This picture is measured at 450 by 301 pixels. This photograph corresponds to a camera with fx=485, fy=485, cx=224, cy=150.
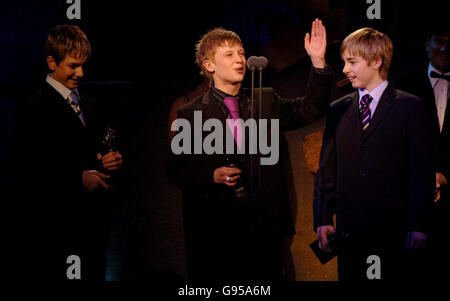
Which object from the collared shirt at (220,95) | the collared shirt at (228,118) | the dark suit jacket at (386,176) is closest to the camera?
the dark suit jacket at (386,176)

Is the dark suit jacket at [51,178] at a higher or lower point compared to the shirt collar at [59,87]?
lower

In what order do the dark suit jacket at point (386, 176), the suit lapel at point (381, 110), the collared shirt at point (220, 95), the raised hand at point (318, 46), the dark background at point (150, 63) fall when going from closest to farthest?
the dark suit jacket at point (386, 176) < the suit lapel at point (381, 110) < the raised hand at point (318, 46) < the collared shirt at point (220, 95) < the dark background at point (150, 63)

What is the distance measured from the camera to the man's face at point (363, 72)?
285cm

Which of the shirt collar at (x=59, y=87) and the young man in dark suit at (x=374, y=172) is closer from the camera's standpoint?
the young man in dark suit at (x=374, y=172)

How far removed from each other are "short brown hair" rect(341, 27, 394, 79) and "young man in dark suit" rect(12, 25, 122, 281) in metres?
1.65

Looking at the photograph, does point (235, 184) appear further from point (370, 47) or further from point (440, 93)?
point (440, 93)

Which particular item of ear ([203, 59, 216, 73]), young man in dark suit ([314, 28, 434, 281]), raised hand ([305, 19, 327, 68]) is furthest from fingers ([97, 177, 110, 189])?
raised hand ([305, 19, 327, 68])

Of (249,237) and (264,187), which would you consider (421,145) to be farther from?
(249,237)

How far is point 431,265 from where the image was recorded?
10.2 ft

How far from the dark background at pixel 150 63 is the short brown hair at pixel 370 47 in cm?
70

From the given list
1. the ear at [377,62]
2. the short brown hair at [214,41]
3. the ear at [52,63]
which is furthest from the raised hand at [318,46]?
the ear at [52,63]

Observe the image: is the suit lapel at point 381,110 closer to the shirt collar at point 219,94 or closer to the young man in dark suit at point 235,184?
the young man in dark suit at point 235,184

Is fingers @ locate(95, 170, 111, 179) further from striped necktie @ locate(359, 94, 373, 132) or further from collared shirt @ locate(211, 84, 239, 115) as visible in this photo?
striped necktie @ locate(359, 94, 373, 132)

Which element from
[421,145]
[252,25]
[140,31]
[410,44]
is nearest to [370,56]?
[421,145]
